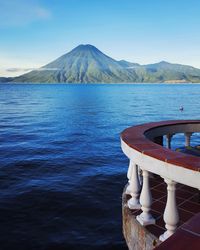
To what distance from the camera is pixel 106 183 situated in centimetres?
1442

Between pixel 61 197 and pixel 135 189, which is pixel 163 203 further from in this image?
pixel 61 197

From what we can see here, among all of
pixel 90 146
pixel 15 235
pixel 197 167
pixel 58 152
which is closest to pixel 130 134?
pixel 197 167

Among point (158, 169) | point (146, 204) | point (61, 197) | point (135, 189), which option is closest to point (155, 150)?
point (158, 169)

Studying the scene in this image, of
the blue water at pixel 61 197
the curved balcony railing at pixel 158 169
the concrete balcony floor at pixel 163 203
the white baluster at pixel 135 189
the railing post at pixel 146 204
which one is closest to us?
the curved balcony railing at pixel 158 169

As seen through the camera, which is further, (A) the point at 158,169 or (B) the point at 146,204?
(B) the point at 146,204

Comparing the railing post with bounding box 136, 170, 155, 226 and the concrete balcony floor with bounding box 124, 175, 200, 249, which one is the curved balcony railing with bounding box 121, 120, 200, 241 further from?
the concrete balcony floor with bounding box 124, 175, 200, 249

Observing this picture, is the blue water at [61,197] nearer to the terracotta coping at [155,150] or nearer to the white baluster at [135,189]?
the white baluster at [135,189]

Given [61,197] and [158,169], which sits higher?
[158,169]

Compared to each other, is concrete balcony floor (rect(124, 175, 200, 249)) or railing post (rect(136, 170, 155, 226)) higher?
railing post (rect(136, 170, 155, 226))

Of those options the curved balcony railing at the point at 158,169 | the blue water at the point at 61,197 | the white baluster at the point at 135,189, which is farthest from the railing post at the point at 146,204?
the blue water at the point at 61,197

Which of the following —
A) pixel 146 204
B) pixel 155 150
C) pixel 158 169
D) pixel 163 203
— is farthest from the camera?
pixel 163 203

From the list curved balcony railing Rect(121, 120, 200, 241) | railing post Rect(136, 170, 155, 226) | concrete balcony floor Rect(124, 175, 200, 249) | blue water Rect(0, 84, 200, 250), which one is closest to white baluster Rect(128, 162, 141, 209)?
curved balcony railing Rect(121, 120, 200, 241)

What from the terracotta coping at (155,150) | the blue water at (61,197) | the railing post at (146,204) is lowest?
→ the blue water at (61,197)

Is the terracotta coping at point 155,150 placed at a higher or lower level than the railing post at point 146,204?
higher
